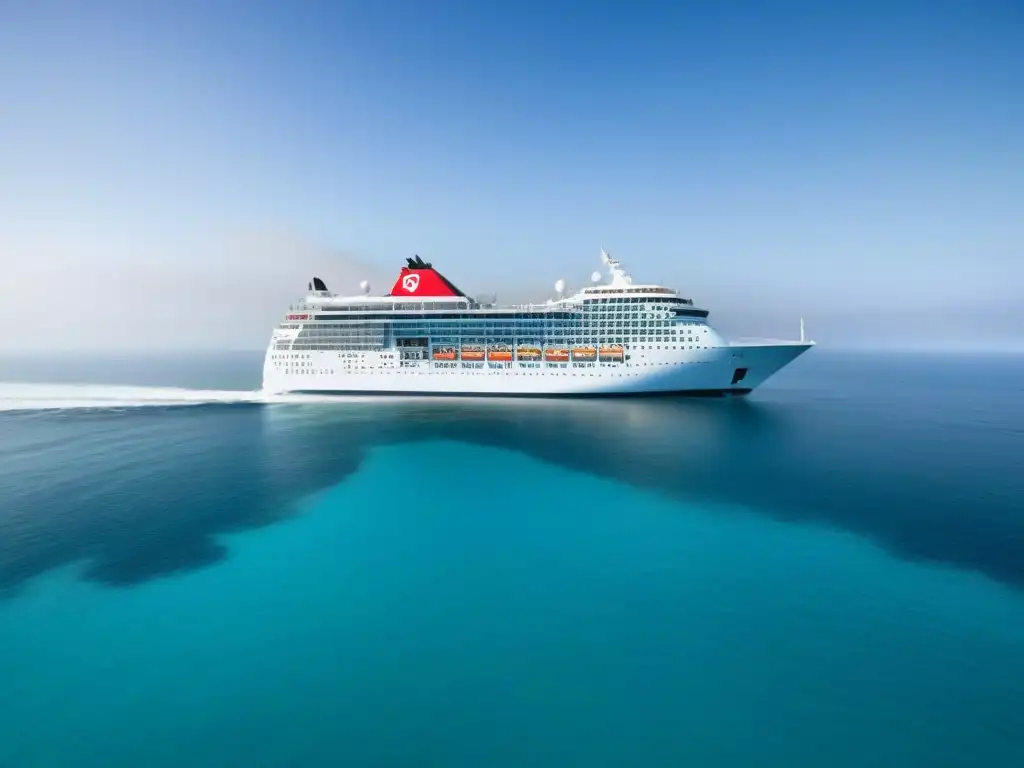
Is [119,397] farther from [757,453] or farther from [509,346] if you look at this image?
[757,453]

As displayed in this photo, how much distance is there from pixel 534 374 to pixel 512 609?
36797 millimetres

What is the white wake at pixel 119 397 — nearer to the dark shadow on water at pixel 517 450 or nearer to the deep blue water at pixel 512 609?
the dark shadow on water at pixel 517 450

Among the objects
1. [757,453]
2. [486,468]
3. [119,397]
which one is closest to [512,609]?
[486,468]

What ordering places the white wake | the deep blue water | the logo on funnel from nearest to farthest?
the deep blue water < the white wake < the logo on funnel

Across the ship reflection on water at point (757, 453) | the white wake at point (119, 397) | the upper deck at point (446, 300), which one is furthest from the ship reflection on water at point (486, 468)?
the upper deck at point (446, 300)

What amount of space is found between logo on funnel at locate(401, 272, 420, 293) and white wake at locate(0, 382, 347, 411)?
49.9 ft

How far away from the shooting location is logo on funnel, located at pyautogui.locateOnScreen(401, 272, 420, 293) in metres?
52.8

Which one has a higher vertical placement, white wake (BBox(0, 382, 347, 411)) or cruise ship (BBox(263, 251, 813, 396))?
cruise ship (BBox(263, 251, 813, 396))

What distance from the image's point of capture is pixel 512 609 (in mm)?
12766

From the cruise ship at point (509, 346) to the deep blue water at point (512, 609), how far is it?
1955 centimetres

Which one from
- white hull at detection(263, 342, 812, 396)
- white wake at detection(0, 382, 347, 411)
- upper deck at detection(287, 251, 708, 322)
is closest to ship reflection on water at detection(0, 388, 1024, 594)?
white hull at detection(263, 342, 812, 396)

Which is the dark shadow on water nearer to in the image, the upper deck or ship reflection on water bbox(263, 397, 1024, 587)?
ship reflection on water bbox(263, 397, 1024, 587)

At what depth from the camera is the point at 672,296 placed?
4631cm

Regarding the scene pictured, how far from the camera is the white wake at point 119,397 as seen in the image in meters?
47.1
